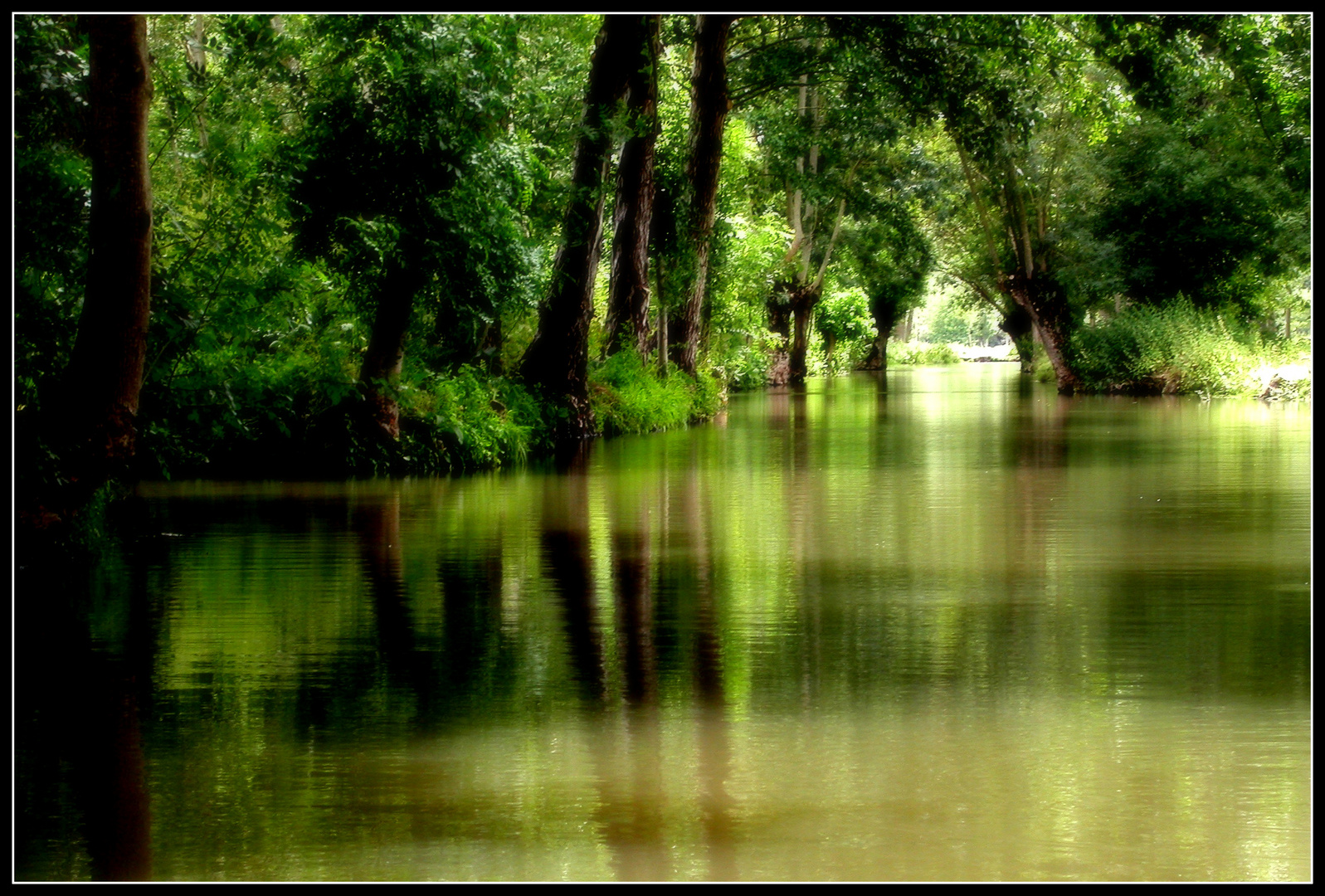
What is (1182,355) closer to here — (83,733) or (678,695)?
(678,695)

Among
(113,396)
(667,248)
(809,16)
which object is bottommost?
(113,396)

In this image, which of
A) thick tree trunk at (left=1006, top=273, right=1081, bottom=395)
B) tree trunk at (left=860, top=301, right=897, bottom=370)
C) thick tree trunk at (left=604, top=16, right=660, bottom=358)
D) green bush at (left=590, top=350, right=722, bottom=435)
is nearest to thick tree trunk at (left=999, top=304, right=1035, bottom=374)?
tree trunk at (left=860, top=301, right=897, bottom=370)

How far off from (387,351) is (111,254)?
21.4ft

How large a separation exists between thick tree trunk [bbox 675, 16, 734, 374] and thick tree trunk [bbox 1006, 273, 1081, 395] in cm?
1425

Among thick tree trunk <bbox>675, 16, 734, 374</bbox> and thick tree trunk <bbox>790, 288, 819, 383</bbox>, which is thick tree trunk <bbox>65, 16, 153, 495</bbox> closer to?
thick tree trunk <bbox>675, 16, 734, 374</bbox>

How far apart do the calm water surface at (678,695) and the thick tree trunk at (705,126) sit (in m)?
15.9

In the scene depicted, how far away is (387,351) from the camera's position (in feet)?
52.0

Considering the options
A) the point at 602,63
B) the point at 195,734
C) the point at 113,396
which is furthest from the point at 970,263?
the point at 195,734

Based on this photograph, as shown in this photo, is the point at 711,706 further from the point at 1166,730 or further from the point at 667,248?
the point at 667,248

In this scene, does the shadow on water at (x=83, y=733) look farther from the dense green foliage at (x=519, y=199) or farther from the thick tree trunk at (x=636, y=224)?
the thick tree trunk at (x=636, y=224)

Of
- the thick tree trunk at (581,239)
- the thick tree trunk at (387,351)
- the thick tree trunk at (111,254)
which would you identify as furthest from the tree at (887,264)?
the thick tree trunk at (111,254)

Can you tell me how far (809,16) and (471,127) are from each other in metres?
13.7

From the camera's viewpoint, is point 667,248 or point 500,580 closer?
point 500,580

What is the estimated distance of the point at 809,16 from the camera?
27.6 metres
